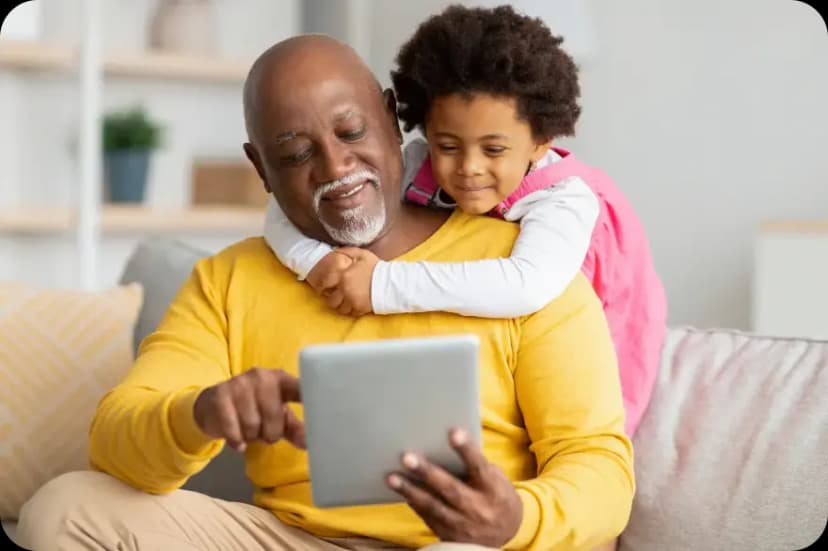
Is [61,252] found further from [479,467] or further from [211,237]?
[479,467]

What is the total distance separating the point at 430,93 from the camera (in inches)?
63.9

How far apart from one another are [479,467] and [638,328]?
63 centimetres

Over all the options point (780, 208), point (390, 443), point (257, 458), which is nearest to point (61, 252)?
point (780, 208)

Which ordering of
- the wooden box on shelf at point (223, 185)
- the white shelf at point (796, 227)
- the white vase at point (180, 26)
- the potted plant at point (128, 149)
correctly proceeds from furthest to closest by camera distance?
the wooden box on shelf at point (223, 185) < the white vase at point (180, 26) < the potted plant at point (128, 149) < the white shelf at point (796, 227)

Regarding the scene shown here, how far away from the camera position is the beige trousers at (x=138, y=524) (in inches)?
56.1

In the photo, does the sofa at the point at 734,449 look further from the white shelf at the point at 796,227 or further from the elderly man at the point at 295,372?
the white shelf at the point at 796,227

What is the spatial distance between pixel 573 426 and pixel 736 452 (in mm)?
324

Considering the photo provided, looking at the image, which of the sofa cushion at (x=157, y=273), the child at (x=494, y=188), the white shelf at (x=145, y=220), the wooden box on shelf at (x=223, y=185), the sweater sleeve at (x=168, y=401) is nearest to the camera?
the sweater sleeve at (x=168, y=401)

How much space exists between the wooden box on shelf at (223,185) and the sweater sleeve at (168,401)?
2.76 m

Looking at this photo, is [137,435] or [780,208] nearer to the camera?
[137,435]

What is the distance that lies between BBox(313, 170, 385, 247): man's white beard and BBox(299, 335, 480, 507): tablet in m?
0.42

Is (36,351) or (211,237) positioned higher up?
(36,351)

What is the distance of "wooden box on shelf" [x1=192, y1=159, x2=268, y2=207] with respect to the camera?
14.6 feet

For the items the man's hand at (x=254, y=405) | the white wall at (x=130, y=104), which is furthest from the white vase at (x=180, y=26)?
the man's hand at (x=254, y=405)
